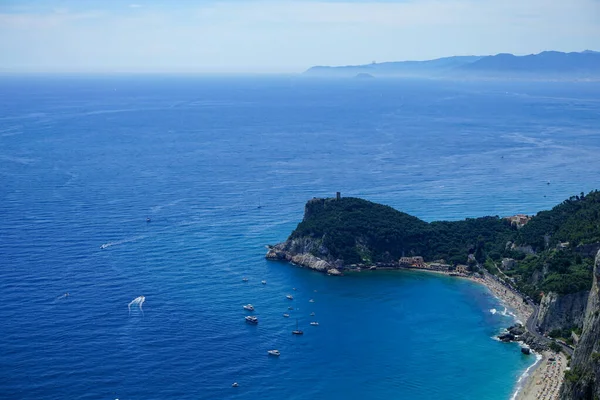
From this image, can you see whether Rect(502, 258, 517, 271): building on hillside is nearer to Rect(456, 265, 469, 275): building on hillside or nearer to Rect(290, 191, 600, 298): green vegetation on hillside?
Rect(290, 191, 600, 298): green vegetation on hillside

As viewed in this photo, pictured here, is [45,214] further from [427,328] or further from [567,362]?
[567,362]

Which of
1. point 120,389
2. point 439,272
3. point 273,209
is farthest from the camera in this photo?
point 273,209

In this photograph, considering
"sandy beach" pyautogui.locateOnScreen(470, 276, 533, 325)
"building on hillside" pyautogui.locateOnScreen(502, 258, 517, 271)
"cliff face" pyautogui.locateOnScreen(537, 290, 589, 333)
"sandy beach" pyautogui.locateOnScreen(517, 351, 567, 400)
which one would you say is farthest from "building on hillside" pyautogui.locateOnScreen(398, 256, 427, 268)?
"sandy beach" pyautogui.locateOnScreen(517, 351, 567, 400)

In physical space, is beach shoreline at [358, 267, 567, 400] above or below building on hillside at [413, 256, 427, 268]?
below

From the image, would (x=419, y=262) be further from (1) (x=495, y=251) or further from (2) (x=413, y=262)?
(1) (x=495, y=251)

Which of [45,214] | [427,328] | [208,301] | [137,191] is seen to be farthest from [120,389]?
[137,191]
